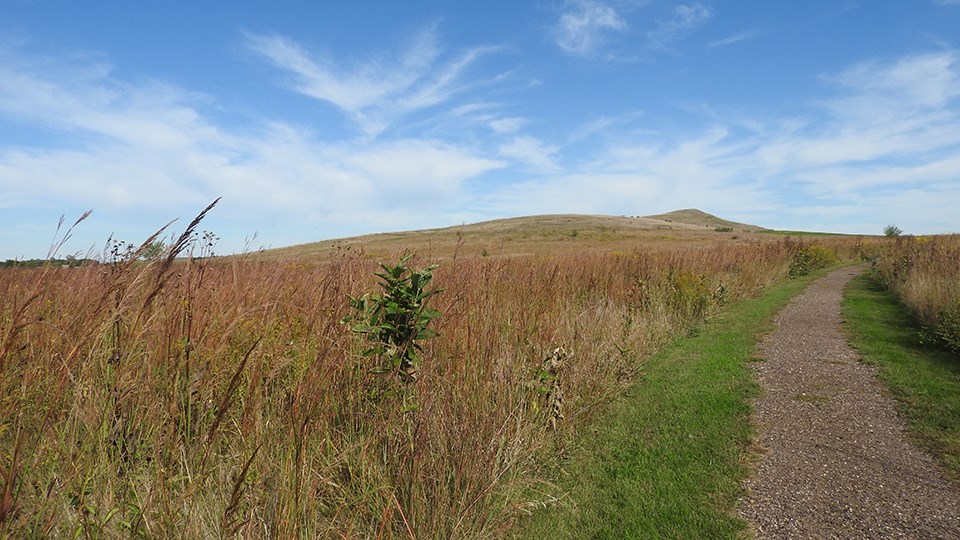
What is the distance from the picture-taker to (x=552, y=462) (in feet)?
12.4

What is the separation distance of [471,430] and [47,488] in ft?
6.52

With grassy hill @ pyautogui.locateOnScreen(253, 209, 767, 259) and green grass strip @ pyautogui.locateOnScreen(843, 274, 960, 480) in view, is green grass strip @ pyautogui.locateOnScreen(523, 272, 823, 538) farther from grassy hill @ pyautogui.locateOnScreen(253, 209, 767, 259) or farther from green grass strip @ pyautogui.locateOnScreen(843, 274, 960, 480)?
grassy hill @ pyautogui.locateOnScreen(253, 209, 767, 259)

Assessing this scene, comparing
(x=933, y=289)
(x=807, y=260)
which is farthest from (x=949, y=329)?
(x=807, y=260)

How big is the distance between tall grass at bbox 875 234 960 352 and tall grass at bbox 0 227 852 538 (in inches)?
244

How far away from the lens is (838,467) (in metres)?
3.81

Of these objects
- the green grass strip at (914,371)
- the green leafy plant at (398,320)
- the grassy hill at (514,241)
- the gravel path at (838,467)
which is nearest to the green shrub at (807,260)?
the grassy hill at (514,241)

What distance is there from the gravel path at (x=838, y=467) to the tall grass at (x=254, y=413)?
5.20ft

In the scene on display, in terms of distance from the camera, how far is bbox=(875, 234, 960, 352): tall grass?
7.37 meters

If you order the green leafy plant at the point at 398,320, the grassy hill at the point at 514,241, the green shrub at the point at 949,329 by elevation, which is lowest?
the green shrub at the point at 949,329

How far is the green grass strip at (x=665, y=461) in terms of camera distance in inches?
121

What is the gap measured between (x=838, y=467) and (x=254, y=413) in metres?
4.39

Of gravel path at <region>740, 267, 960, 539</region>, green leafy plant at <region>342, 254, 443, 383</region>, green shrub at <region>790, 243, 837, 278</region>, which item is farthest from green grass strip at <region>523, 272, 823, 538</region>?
green shrub at <region>790, 243, 837, 278</region>

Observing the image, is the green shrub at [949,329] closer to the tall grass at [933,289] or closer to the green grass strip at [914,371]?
the tall grass at [933,289]

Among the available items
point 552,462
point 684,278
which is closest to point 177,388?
point 552,462
